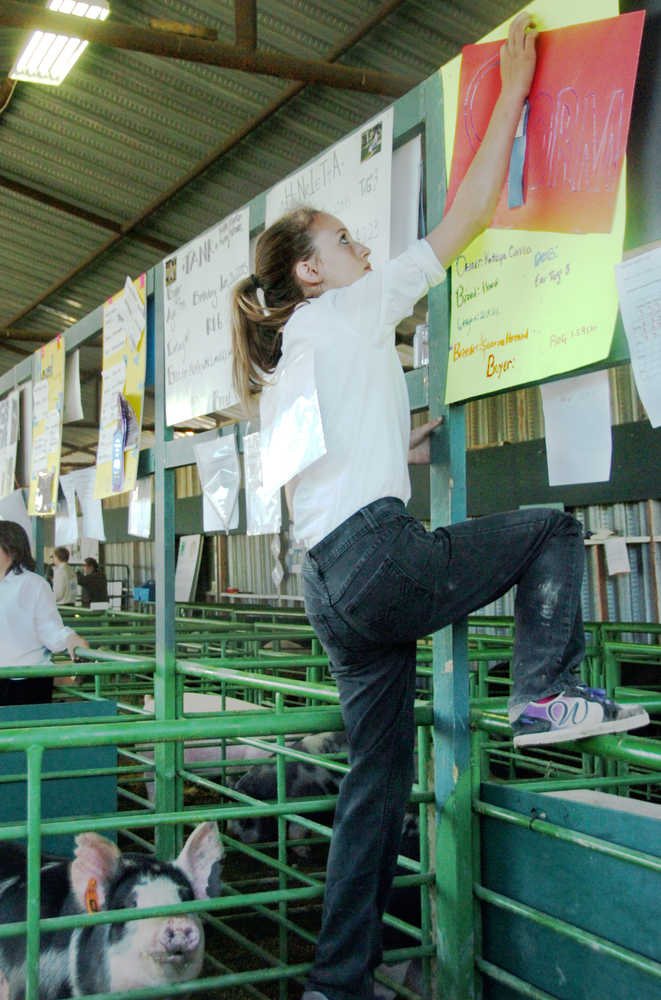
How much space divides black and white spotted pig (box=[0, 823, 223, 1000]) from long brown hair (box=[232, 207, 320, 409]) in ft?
3.11

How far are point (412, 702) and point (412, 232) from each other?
102 cm

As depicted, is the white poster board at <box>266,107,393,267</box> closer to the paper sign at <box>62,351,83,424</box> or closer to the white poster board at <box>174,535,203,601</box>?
the paper sign at <box>62,351,83,424</box>

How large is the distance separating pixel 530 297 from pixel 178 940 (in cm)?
135

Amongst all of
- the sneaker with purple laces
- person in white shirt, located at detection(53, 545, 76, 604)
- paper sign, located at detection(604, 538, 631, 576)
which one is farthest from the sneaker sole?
person in white shirt, located at detection(53, 545, 76, 604)

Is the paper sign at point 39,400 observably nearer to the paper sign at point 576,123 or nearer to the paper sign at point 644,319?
the paper sign at point 576,123

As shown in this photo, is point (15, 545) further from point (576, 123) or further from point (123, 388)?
Result: point (576, 123)

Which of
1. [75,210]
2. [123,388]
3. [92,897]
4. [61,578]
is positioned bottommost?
[92,897]

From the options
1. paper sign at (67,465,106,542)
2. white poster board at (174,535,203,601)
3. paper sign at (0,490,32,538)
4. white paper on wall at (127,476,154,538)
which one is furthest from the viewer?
white poster board at (174,535,203,601)

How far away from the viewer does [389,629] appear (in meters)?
1.53

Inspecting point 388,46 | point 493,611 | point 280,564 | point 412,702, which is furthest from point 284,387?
point 280,564

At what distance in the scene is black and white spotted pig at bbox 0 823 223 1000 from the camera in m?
1.70

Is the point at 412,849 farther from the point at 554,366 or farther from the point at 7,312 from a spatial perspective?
the point at 7,312

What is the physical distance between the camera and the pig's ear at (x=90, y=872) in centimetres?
175

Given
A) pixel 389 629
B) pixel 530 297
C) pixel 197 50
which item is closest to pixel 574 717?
pixel 389 629
